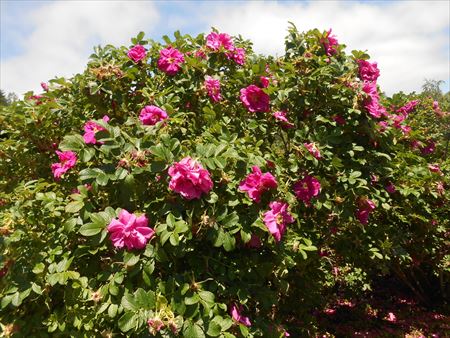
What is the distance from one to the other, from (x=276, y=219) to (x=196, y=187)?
1.43 feet

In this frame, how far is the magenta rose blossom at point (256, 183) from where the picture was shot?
1817 mm

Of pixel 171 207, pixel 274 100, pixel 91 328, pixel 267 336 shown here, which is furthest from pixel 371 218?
pixel 91 328

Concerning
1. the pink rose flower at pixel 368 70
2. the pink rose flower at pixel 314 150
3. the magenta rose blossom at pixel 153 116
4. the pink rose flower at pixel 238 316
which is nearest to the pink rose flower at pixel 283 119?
the pink rose flower at pixel 314 150

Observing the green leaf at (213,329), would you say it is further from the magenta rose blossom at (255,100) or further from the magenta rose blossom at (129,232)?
the magenta rose blossom at (255,100)

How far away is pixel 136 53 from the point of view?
8.91 ft

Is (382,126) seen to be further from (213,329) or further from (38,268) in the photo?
(38,268)

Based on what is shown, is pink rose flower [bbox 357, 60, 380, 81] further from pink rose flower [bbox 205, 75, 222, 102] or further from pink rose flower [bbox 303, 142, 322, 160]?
pink rose flower [bbox 205, 75, 222, 102]

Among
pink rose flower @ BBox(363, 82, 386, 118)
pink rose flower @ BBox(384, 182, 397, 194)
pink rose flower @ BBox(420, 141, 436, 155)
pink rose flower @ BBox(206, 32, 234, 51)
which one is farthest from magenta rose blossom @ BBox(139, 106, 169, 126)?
pink rose flower @ BBox(420, 141, 436, 155)

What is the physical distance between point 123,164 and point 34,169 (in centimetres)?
144

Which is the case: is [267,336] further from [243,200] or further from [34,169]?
[34,169]

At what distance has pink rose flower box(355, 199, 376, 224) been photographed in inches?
98.9

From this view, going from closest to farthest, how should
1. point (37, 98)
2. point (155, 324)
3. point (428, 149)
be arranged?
1. point (155, 324)
2. point (37, 98)
3. point (428, 149)

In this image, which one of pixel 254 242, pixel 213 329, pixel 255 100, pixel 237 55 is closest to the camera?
pixel 213 329

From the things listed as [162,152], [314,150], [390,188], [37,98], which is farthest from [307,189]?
[37,98]
